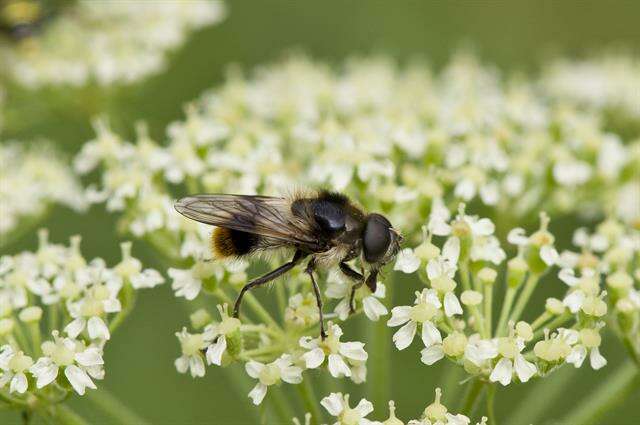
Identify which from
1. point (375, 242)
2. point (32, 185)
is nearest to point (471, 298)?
point (375, 242)

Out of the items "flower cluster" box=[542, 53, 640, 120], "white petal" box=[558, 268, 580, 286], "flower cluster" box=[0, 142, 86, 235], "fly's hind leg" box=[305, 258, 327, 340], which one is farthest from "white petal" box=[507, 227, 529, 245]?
"flower cluster" box=[542, 53, 640, 120]

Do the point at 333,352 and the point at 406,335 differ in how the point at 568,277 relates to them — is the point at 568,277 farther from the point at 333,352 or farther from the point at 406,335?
the point at 333,352

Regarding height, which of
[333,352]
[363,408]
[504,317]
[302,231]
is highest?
[302,231]

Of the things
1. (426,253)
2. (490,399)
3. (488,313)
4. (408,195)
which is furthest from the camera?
(408,195)

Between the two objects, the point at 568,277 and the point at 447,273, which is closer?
the point at 447,273

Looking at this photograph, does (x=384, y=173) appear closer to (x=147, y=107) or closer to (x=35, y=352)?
(x=35, y=352)

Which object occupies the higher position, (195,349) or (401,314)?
(401,314)

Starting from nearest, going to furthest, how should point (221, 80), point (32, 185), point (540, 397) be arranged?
point (540, 397) → point (32, 185) → point (221, 80)
